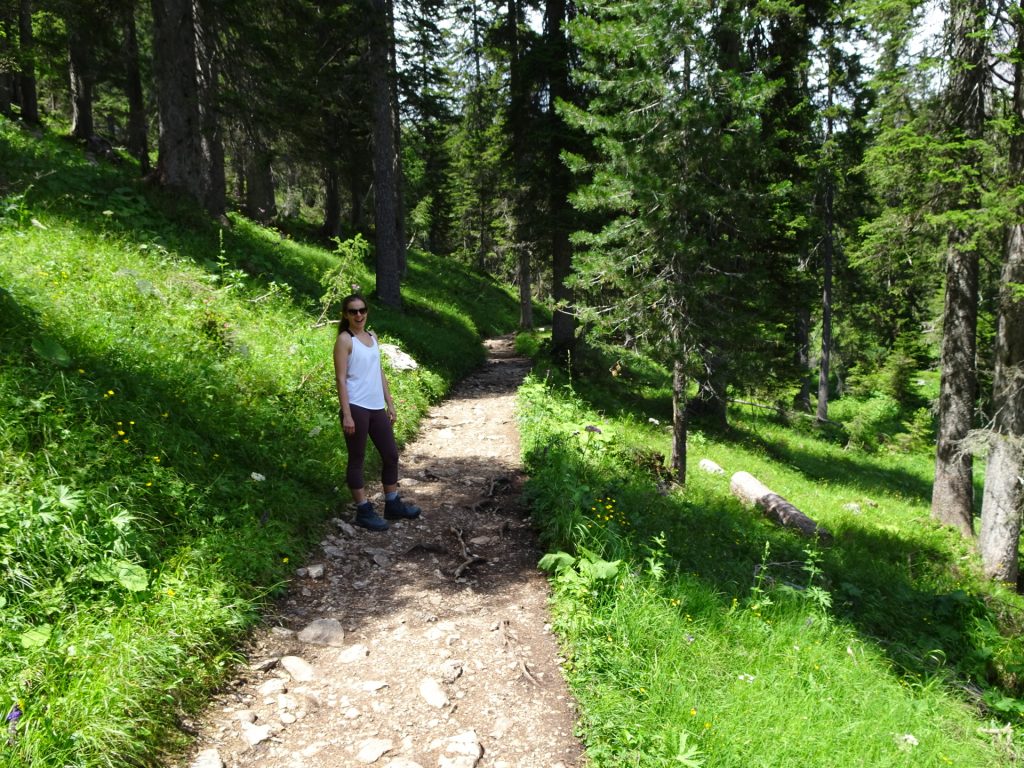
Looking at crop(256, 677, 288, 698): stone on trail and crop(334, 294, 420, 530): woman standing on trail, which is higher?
crop(334, 294, 420, 530): woman standing on trail

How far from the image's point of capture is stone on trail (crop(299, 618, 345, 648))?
430 cm

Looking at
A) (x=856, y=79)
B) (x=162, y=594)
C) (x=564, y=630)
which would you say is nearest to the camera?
(x=162, y=594)

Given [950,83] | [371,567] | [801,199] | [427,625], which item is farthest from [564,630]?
[801,199]

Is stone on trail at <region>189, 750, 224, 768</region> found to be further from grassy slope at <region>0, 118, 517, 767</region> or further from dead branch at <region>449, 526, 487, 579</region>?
dead branch at <region>449, 526, 487, 579</region>

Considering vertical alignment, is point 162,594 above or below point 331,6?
below

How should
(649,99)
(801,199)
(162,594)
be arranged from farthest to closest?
(801,199) < (649,99) < (162,594)

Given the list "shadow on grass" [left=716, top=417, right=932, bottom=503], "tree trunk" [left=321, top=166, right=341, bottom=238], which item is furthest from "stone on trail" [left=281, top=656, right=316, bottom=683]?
"tree trunk" [left=321, top=166, right=341, bottom=238]

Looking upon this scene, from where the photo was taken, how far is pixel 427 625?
181 inches

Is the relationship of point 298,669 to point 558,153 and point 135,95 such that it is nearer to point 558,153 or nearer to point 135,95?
point 558,153

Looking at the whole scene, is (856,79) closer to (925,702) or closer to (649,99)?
(649,99)

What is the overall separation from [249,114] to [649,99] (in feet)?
28.3

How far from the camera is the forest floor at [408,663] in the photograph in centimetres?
334

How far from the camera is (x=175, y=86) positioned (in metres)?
11.3

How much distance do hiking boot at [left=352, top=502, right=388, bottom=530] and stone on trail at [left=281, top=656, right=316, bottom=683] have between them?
206 cm
